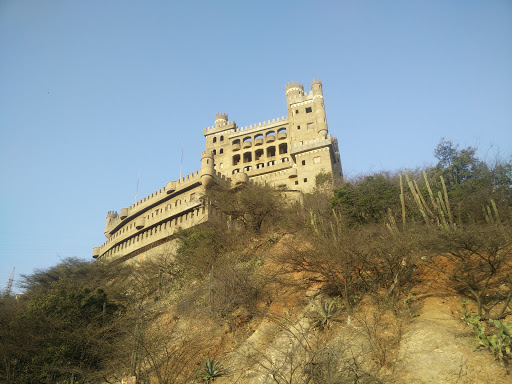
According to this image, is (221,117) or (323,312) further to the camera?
(221,117)

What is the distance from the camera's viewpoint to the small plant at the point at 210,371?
12.1m

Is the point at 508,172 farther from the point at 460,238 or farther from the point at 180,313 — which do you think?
the point at 180,313

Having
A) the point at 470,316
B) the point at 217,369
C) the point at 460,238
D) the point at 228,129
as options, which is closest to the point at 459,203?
the point at 460,238

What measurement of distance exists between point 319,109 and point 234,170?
12.5 metres

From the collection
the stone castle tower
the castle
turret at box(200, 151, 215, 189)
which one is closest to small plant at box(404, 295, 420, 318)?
the castle

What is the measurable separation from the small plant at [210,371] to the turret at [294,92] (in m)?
40.9

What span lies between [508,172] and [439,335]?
1332 cm

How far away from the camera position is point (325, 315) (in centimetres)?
1264

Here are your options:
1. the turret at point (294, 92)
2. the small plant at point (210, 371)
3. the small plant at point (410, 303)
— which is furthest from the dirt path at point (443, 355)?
the turret at point (294, 92)

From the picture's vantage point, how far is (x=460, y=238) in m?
11.8

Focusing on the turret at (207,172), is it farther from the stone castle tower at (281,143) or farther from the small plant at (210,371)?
the small plant at (210,371)

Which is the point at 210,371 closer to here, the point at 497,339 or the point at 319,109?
the point at 497,339

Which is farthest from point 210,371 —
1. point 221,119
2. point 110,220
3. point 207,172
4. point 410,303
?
point 221,119

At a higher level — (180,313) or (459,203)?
(459,203)
